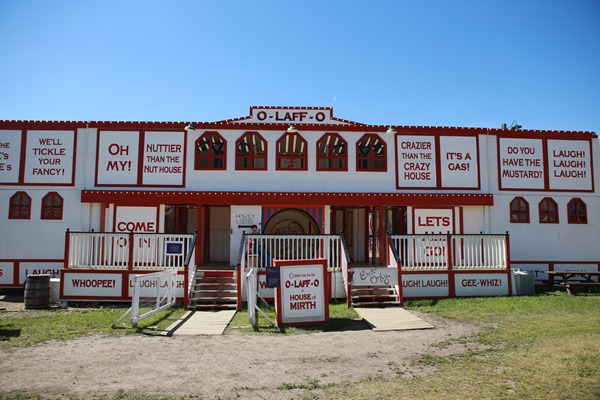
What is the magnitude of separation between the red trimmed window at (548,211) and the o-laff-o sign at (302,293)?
10.6 m

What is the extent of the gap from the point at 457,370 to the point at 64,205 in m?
14.3

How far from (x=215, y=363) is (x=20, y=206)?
1241 cm

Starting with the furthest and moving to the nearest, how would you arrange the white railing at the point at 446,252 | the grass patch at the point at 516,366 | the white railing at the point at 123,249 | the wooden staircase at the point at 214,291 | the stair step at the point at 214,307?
the white railing at the point at 446,252
the white railing at the point at 123,249
the wooden staircase at the point at 214,291
the stair step at the point at 214,307
the grass patch at the point at 516,366

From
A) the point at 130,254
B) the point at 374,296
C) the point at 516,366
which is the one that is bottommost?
the point at 516,366

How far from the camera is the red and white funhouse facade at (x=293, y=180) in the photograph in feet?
50.0

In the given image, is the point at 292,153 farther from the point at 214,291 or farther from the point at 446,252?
the point at 446,252

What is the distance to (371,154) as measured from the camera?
16.2 meters

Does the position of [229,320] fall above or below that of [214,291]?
below

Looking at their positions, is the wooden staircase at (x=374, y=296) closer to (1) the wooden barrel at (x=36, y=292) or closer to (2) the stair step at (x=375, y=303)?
(2) the stair step at (x=375, y=303)

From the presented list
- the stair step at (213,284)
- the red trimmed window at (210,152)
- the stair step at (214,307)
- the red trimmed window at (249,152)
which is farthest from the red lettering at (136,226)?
the stair step at (214,307)

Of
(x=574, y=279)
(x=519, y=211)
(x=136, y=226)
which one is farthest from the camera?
(x=519, y=211)

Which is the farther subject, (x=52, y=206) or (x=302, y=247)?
(x=52, y=206)

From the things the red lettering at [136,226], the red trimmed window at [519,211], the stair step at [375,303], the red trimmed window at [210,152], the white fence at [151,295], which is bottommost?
the stair step at [375,303]

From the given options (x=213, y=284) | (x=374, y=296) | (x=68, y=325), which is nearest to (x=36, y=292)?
(x=68, y=325)
